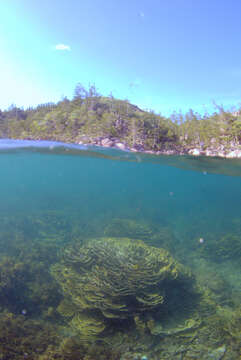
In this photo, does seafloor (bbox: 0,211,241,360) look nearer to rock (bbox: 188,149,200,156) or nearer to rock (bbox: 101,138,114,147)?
rock (bbox: 101,138,114,147)

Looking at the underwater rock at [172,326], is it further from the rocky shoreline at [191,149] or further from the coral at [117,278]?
the rocky shoreline at [191,149]

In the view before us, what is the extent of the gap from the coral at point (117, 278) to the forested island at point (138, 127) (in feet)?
21.1

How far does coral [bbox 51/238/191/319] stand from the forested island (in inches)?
253

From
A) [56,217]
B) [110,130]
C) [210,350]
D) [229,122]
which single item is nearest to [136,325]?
[210,350]

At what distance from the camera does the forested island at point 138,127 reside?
1073cm

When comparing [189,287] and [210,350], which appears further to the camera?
[189,287]

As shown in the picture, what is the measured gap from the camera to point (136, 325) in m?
5.52

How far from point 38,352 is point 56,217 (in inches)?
534

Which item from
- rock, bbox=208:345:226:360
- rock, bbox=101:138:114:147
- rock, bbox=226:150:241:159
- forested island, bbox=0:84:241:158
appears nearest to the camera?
rock, bbox=208:345:226:360

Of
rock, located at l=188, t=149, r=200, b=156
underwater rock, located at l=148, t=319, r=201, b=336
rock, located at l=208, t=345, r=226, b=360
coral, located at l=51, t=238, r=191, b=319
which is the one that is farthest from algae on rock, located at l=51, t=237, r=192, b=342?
rock, located at l=188, t=149, r=200, b=156

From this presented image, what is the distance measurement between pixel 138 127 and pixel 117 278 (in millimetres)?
7904

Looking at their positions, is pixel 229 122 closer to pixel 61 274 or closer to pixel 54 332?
Result: pixel 61 274

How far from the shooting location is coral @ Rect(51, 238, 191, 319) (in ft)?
17.9

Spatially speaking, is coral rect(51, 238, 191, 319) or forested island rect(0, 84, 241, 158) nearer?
coral rect(51, 238, 191, 319)
